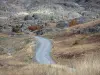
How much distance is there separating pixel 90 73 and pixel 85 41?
61.2 metres

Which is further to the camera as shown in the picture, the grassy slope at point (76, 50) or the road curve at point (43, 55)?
the road curve at point (43, 55)

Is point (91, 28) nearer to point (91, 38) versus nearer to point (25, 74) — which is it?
point (91, 38)

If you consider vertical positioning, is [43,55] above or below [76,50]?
below

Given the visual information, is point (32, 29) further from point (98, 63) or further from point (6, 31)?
point (98, 63)

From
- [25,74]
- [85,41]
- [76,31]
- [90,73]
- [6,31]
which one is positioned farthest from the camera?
[6,31]

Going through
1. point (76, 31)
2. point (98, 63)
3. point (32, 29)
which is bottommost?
point (32, 29)

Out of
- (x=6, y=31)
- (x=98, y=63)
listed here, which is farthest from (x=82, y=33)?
(x=98, y=63)

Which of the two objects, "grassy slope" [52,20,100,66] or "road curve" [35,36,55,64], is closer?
"grassy slope" [52,20,100,66]

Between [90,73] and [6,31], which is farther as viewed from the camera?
[6,31]

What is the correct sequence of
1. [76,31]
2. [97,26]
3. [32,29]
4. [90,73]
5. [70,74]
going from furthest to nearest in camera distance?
[32,29] → [76,31] → [97,26] → [70,74] → [90,73]

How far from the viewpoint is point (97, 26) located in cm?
8769

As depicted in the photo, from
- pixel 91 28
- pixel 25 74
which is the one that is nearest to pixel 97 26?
pixel 91 28

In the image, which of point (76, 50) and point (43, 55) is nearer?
point (76, 50)

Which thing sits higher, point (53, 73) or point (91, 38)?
point (53, 73)
